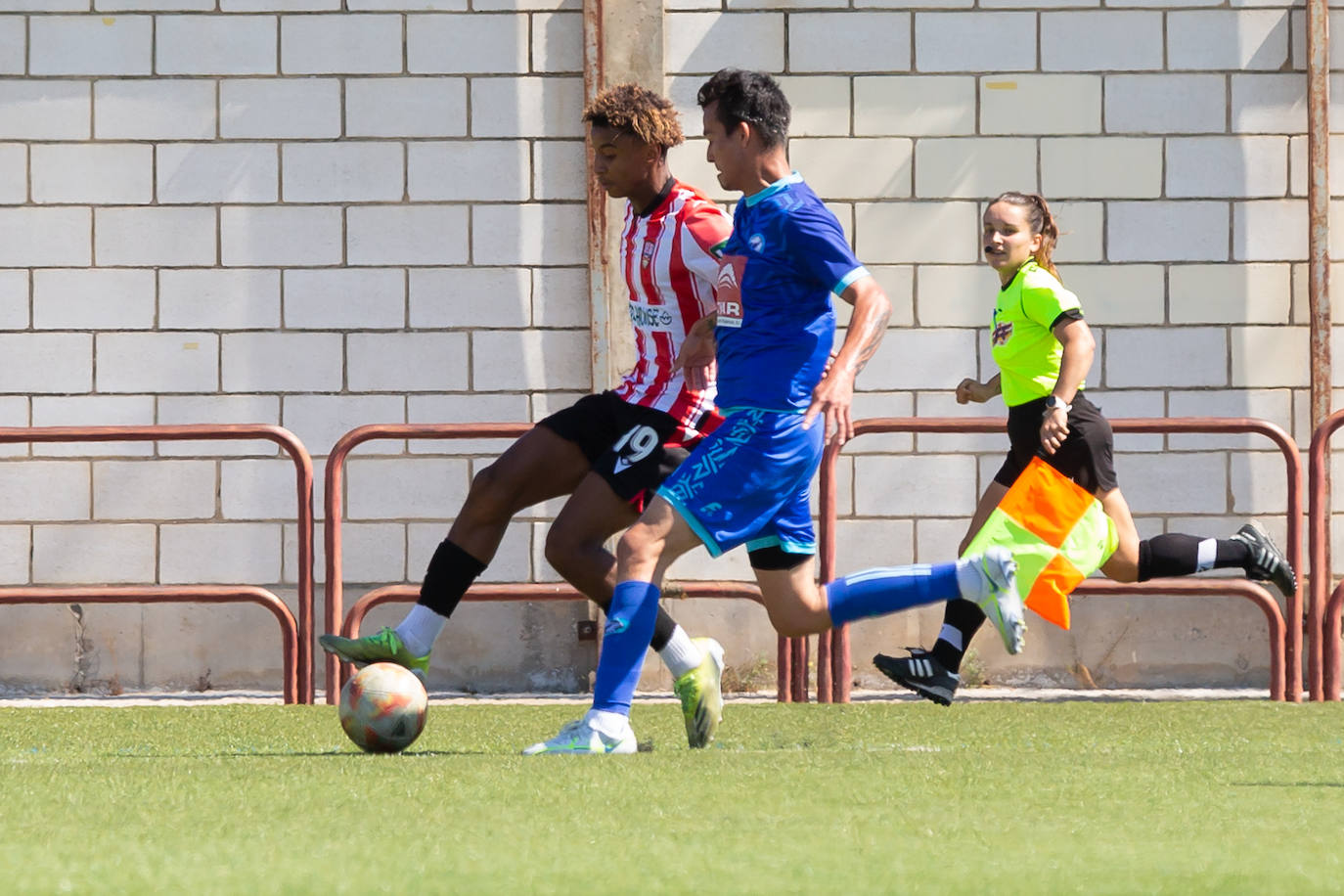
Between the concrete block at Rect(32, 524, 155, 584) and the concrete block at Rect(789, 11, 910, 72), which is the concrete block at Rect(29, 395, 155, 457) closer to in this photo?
the concrete block at Rect(32, 524, 155, 584)

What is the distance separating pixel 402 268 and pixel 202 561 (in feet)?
5.31

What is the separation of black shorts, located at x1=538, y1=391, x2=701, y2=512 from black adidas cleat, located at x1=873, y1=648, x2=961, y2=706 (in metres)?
1.36

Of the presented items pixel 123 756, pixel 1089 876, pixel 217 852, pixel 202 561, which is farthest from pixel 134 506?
pixel 1089 876

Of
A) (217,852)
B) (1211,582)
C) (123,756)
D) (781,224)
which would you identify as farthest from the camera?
(1211,582)

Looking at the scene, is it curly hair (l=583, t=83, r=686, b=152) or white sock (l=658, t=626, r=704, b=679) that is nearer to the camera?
white sock (l=658, t=626, r=704, b=679)

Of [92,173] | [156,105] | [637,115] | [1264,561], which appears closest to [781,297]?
[637,115]

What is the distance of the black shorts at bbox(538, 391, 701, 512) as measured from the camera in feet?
17.6

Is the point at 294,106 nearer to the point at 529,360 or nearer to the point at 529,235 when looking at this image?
the point at 529,235

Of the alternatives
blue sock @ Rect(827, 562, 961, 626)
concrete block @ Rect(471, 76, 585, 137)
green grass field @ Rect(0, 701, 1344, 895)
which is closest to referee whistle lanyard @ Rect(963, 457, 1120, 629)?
green grass field @ Rect(0, 701, 1344, 895)

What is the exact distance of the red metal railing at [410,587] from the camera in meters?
Result: 7.64

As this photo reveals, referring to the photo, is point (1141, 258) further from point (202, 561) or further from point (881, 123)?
point (202, 561)

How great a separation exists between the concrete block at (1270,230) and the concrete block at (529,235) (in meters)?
3.03

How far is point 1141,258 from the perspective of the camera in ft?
28.5

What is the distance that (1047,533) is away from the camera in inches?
240
